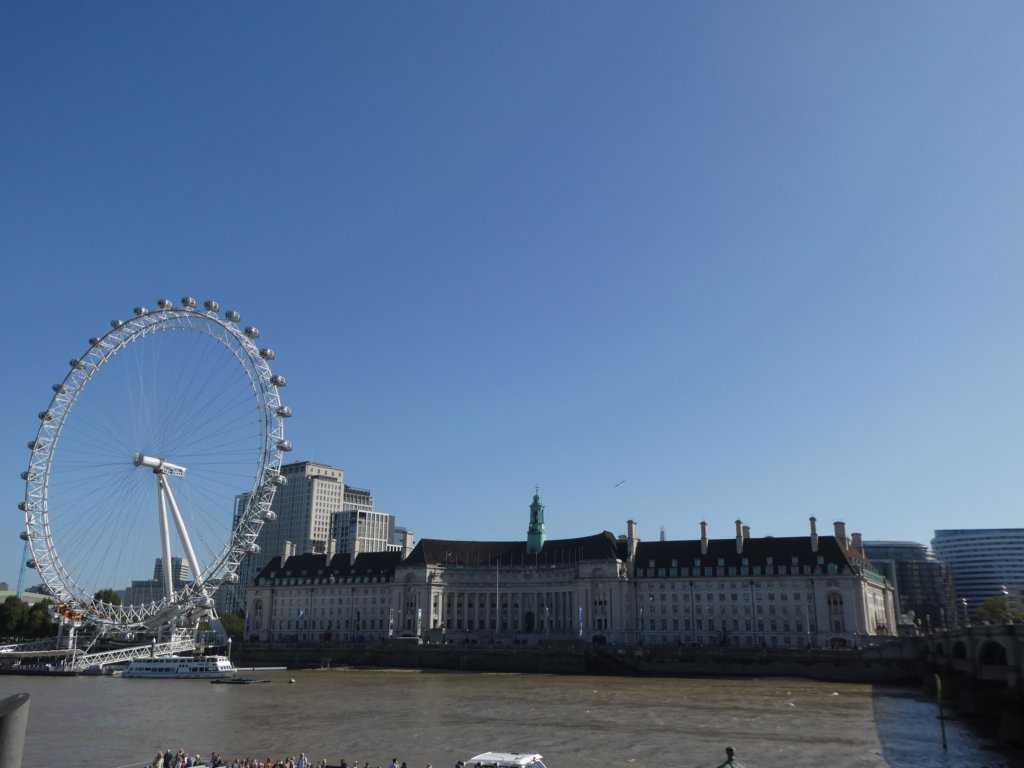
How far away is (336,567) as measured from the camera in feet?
573

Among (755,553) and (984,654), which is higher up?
(755,553)

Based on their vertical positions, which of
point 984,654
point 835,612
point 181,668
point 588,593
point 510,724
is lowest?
point 510,724

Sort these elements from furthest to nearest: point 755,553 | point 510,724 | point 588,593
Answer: point 588,593, point 755,553, point 510,724

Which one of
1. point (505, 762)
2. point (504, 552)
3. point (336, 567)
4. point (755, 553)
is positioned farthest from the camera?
point (336, 567)

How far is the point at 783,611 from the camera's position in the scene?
437 feet

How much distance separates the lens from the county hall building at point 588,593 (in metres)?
132

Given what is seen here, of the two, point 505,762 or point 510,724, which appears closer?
point 505,762

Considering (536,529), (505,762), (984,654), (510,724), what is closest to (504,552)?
(536,529)

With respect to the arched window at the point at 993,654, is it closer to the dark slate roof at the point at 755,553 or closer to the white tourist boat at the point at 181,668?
the dark slate roof at the point at 755,553

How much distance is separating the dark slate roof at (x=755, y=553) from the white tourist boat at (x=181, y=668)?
71436mm

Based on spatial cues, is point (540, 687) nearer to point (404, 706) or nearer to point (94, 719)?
point (404, 706)

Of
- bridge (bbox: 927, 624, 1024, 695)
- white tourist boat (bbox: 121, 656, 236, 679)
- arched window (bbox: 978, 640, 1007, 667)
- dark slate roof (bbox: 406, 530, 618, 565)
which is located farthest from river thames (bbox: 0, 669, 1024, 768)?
dark slate roof (bbox: 406, 530, 618, 565)

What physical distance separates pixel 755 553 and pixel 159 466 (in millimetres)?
90860

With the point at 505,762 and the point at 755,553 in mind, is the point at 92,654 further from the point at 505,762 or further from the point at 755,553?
the point at 505,762
